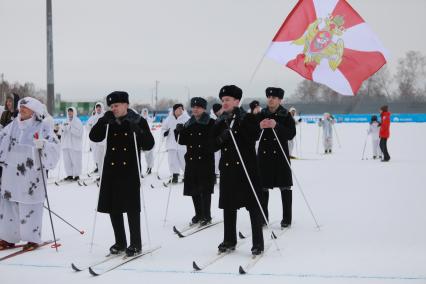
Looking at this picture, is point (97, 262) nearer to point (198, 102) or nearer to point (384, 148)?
point (198, 102)

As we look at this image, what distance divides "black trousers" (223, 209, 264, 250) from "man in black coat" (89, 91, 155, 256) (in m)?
1.01

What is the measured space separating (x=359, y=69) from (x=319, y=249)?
234 cm

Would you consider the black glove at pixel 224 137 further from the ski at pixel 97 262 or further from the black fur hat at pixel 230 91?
the ski at pixel 97 262

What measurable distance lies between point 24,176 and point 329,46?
13.7 feet

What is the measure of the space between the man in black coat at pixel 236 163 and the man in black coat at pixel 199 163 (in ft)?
6.00

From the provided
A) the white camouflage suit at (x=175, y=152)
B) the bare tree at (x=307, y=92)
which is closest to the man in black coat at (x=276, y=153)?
the white camouflage suit at (x=175, y=152)

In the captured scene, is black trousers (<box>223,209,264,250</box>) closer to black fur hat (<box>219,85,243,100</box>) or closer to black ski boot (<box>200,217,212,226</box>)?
black fur hat (<box>219,85,243,100</box>)

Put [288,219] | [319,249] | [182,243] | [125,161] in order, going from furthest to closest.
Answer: [288,219], [182,243], [319,249], [125,161]

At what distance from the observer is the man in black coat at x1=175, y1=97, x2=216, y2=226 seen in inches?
311

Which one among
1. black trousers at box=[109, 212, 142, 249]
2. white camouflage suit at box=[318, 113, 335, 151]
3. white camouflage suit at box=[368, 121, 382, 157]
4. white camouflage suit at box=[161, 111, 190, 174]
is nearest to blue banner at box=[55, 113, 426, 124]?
white camouflage suit at box=[318, 113, 335, 151]

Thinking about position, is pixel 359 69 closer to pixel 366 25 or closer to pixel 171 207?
pixel 366 25

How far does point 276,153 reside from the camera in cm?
755

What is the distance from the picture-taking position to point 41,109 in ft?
21.5

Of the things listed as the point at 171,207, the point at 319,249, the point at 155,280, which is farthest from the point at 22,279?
the point at 171,207
